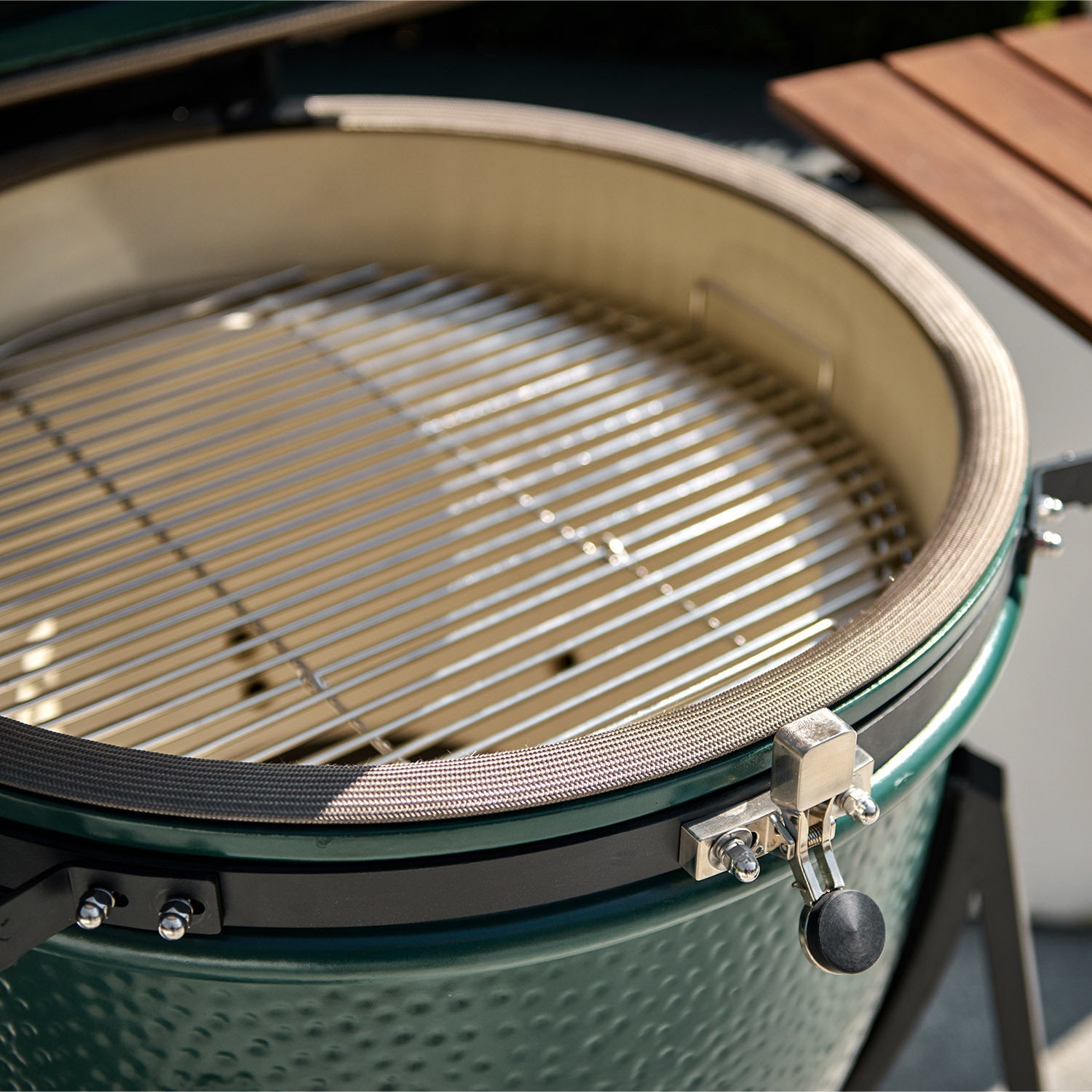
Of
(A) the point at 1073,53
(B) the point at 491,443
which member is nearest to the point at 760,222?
(B) the point at 491,443

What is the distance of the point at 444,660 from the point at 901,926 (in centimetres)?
57

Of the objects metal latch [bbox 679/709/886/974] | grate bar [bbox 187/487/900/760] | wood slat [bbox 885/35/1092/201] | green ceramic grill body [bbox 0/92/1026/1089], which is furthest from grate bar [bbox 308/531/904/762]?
wood slat [bbox 885/35/1092/201]

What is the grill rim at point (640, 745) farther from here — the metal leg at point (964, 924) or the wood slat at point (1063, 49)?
the wood slat at point (1063, 49)

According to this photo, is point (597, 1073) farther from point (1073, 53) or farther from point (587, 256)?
point (1073, 53)

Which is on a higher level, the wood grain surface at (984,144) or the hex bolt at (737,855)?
the wood grain surface at (984,144)

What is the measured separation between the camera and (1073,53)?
5.57ft

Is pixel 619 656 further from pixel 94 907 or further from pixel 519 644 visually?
pixel 94 907

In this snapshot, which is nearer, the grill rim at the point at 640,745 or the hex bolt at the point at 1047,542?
the grill rim at the point at 640,745

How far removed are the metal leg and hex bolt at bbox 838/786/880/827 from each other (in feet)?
1.38

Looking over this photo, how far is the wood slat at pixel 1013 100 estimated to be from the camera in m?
1.51

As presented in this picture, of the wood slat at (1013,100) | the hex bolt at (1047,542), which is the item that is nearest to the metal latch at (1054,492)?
the hex bolt at (1047,542)

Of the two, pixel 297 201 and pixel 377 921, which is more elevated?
pixel 297 201

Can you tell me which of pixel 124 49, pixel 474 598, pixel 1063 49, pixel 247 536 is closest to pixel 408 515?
pixel 474 598

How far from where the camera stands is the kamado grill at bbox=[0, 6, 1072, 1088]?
85 cm
